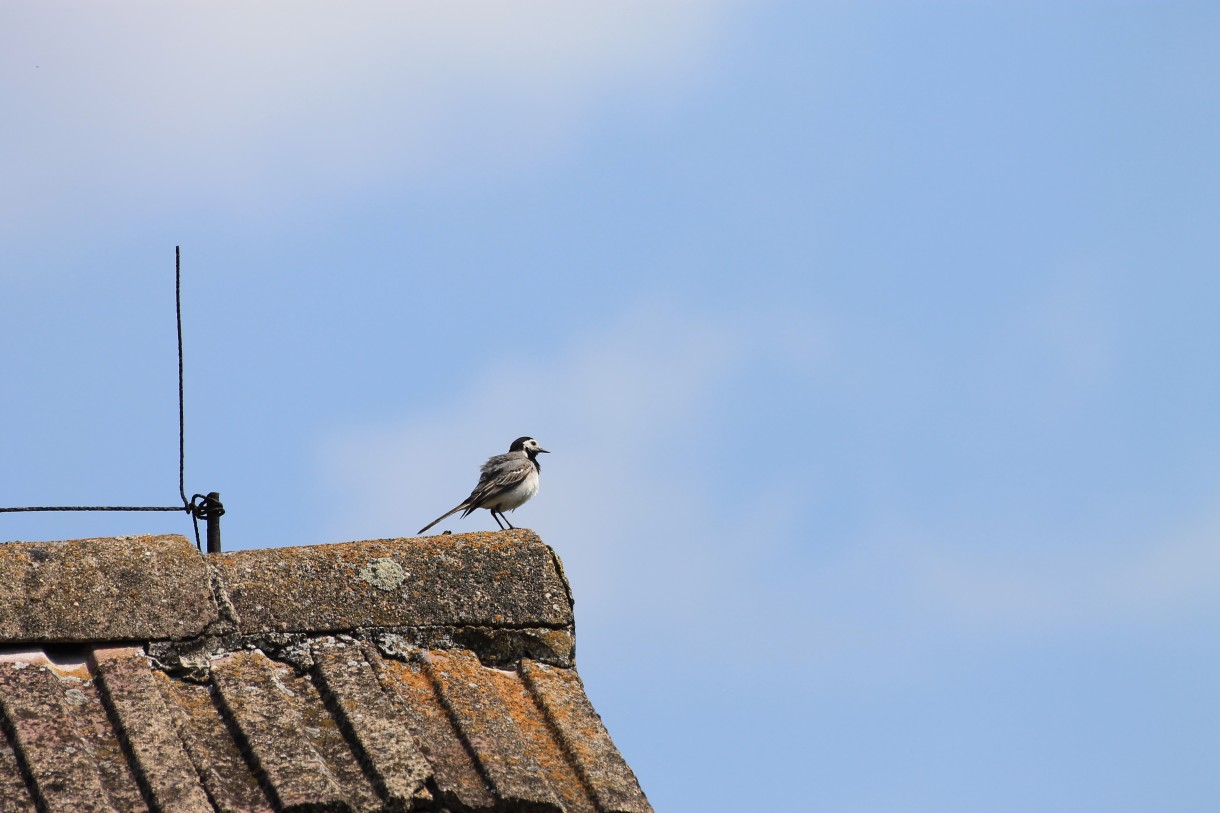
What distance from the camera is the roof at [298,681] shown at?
355 cm

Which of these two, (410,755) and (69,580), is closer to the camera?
(410,755)

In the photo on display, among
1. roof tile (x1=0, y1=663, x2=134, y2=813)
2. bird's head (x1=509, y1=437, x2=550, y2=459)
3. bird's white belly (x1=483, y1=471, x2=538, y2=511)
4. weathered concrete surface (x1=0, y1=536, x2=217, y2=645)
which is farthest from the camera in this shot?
bird's head (x1=509, y1=437, x2=550, y2=459)

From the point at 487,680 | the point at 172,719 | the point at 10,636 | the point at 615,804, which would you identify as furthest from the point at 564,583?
the point at 10,636

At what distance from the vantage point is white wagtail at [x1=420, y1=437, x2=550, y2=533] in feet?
37.4

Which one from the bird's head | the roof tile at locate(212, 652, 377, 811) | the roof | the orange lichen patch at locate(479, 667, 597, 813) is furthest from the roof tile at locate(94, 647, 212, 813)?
the bird's head

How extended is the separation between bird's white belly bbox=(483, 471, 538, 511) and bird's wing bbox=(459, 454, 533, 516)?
4 centimetres

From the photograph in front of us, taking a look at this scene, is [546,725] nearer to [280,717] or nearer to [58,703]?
[280,717]

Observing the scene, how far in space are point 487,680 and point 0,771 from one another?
1.25 m

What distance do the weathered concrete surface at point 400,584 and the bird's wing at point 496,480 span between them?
682 cm

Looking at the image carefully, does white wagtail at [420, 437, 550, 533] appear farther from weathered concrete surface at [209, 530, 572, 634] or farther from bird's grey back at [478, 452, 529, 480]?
weathered concrete surface at [209, 530, 572, 634]

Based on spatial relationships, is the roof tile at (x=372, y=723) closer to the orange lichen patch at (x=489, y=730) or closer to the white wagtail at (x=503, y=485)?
the orange lichen patch at (x=489, y=730)

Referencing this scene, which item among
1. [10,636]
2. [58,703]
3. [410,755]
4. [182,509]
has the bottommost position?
[410,755]

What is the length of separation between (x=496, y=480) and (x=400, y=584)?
7.20m

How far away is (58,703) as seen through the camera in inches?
145
